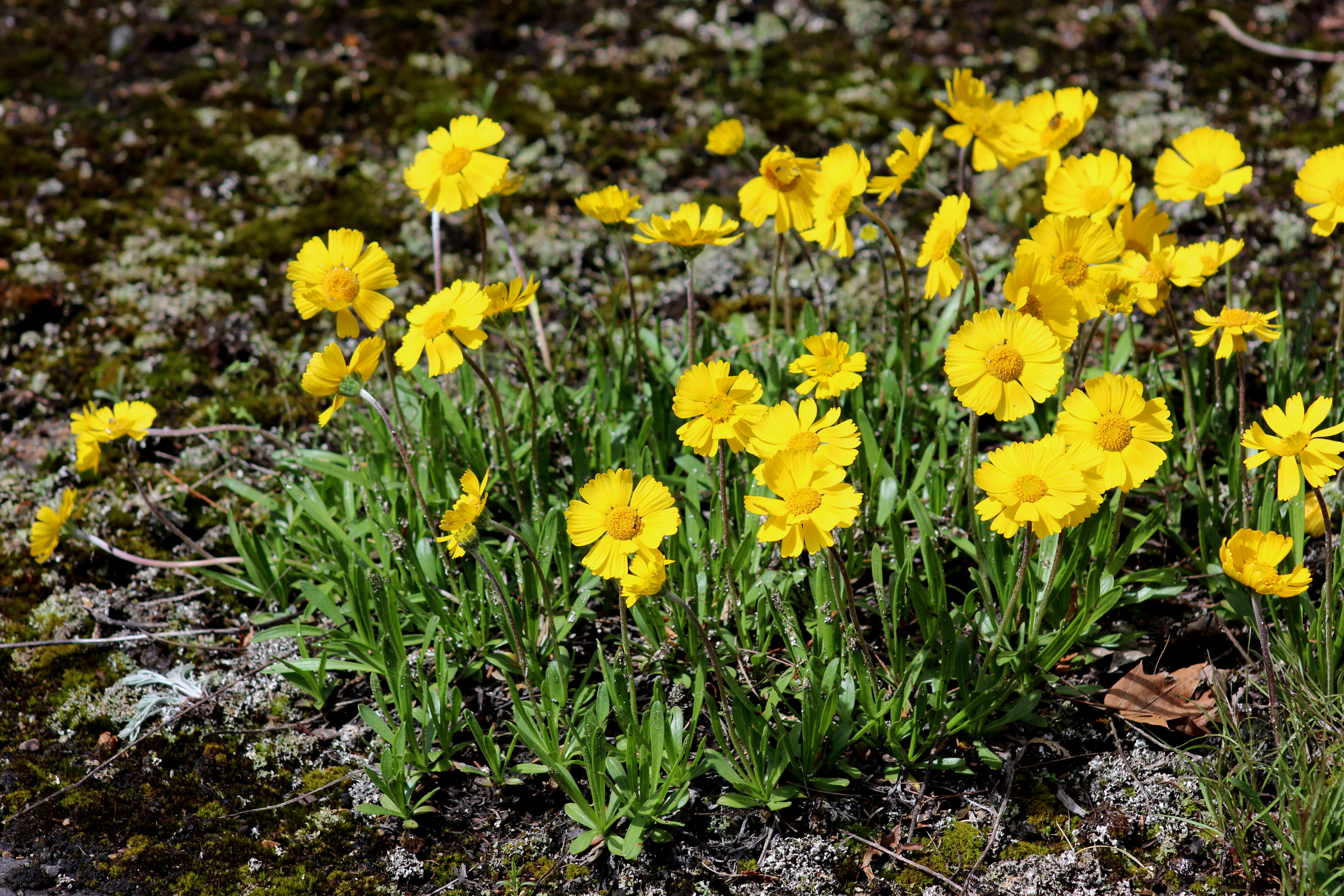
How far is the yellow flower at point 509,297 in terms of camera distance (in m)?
1.98

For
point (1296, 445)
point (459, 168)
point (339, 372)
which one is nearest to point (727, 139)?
point (459, 168)

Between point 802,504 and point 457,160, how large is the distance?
1.19 metres

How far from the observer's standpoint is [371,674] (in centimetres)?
201

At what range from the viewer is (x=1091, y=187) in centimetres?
208

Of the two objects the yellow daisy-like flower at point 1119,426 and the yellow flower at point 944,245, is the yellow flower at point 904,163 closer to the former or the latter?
the yellow flower at point 944,245

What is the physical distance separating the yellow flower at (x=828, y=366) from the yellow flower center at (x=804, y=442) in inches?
8.0

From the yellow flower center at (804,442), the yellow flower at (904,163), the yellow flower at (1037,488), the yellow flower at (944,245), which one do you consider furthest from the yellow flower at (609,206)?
the yellow flower at (1037,488)

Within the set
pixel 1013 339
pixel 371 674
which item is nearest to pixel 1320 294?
pixel 1013 339

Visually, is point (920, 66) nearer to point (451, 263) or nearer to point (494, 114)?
point (494, 114)

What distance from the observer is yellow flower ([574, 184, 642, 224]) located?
2238 millimetres

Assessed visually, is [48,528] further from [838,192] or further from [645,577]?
[838,192]

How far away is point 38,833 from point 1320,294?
3687mm

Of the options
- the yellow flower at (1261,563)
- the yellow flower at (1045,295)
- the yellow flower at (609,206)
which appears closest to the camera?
the yellow flower at (1261,563)

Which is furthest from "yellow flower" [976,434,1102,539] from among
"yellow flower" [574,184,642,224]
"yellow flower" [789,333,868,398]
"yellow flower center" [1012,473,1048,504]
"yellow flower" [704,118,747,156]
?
"yellow flower" [704,118,747,156]
